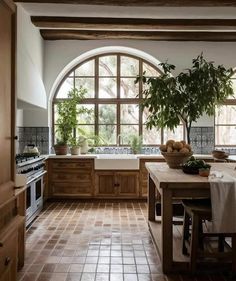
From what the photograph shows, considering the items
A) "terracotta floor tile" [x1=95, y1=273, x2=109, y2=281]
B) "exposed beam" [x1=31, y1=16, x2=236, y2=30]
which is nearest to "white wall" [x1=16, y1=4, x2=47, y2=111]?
"exposed beam" [x1=31, y1=16, x2=236, y2=30]

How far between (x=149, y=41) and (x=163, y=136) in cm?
195

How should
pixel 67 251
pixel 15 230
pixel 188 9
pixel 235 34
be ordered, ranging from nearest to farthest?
pixel 15 230, pixel 67 251, pixel 188 9, pixel 235 34

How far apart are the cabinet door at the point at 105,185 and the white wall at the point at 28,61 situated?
171 centimetres

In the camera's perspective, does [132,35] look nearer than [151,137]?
Yes

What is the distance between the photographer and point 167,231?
123 inches

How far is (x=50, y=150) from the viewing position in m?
7.03

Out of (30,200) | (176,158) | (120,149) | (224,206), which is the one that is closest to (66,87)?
(120,149)

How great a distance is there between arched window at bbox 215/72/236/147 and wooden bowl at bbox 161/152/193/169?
139 inches

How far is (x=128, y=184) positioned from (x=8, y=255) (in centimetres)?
450

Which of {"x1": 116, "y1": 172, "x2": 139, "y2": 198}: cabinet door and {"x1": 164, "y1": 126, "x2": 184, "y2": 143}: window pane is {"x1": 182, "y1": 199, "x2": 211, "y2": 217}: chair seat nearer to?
{"x1": 116, "y1": 172, "x2": 139, "y2": 198}: cabinet door

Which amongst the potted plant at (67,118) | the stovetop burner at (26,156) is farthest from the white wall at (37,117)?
the stovetop burner at (26,156)

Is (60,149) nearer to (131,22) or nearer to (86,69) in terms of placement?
(86,69)

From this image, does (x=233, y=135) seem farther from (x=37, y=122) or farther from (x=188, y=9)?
(x=37, y=122)

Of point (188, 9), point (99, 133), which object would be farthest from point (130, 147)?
point (188, 9)
